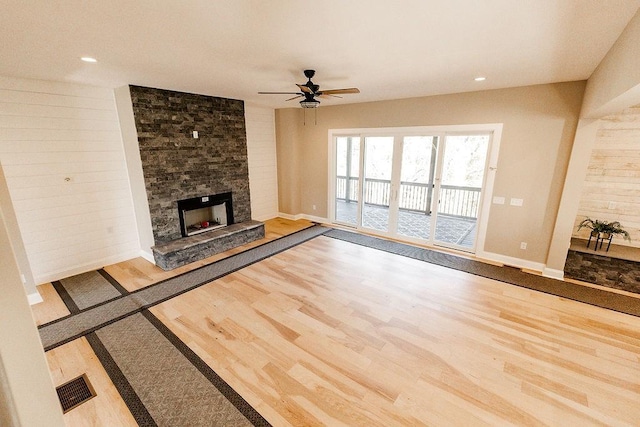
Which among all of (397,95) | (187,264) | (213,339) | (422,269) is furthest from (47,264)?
(397,95)

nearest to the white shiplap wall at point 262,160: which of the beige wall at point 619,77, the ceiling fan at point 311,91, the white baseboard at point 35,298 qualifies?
the ceiling fan at point 311,91

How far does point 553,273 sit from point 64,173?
703cm

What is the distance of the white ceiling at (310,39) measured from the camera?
5.65 ft

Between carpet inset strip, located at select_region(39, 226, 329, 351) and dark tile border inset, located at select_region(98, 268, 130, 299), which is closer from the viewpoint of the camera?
carpet inset strip, located at select_region(39, 226, 329, 351)

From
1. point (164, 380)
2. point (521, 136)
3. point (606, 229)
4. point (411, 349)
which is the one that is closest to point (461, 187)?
point (521, 136)

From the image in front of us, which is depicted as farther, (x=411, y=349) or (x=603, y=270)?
(x=603, y=270)

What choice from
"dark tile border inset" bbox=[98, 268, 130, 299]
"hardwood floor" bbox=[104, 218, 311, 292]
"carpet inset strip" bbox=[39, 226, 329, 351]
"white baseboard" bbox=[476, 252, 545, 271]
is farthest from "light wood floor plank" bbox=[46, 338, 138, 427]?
"white baseboard" bbox=[476, 252, 545, 271]

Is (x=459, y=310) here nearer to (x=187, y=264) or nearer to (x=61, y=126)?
(x=187, y=264)

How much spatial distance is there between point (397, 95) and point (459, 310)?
348 centimetres

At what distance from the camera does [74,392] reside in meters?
2.09

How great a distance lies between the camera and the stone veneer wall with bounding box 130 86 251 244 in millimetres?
4008

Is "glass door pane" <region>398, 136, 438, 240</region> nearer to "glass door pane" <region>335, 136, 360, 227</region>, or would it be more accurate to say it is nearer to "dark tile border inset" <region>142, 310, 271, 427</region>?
"glass door pane" <region>335, 136, 360, 227</region>

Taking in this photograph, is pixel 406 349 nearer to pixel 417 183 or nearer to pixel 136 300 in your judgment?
pixel 136 300

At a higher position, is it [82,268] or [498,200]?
[498,200]
